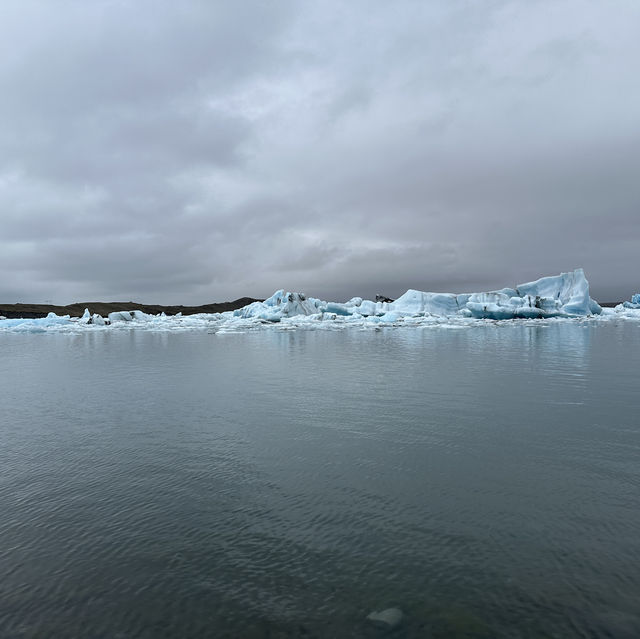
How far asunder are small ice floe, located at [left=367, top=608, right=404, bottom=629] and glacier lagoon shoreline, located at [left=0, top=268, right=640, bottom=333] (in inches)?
2612

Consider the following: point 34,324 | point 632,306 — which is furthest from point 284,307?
point 632,306

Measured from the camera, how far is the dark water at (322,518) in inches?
175

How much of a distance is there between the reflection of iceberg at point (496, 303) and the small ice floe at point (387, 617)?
71.1 metres

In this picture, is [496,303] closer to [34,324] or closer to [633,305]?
[633,305]

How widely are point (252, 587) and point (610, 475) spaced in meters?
6.49

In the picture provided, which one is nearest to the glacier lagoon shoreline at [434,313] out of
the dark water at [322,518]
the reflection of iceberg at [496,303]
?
the reflection of iceberg at [496,303]

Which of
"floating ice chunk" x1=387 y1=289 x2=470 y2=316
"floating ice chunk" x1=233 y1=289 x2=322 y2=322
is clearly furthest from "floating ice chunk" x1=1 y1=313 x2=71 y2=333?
"floating ice chunk" x1=387 y1=289 x2=470 y2=316

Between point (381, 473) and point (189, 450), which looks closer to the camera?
point (381, 473)

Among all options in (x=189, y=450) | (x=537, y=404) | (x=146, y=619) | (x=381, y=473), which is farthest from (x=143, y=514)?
(x=537, y=404)

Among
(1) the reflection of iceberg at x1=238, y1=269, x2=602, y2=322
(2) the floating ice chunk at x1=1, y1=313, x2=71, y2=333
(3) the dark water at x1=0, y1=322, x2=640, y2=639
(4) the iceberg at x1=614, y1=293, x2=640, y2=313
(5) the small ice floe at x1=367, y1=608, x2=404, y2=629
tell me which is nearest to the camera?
(5) the small ice floe at x1=367, y1=608, x2=404, y2=629

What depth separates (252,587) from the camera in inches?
190

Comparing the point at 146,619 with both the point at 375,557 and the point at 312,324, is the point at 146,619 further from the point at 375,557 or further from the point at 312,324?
the point at 312,324

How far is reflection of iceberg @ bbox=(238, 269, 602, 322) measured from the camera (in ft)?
254

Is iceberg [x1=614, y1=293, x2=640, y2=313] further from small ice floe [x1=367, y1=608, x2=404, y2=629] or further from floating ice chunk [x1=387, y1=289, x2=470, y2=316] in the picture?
small ice floe [x1=367, y1=608, x2=404, y2=629]
